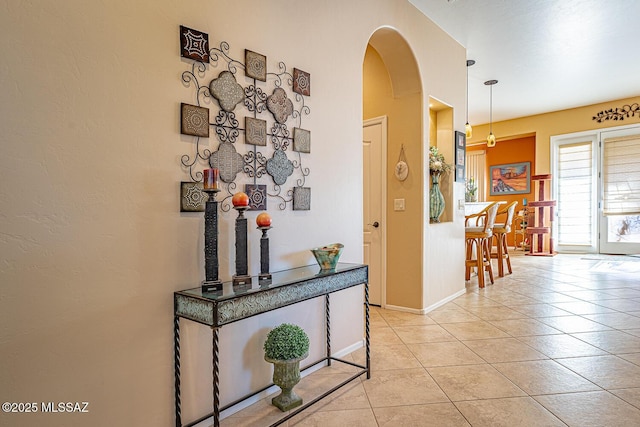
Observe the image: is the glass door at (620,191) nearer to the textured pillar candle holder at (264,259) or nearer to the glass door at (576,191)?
the glass door at (576,191)

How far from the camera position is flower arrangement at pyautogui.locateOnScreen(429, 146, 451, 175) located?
3860mm

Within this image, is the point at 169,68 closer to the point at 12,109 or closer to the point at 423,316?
the point at 12,109

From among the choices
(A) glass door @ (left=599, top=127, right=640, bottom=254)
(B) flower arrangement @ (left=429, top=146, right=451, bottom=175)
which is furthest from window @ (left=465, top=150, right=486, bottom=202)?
(B) flower arrangement @ (left=429, top=146, right=451, bottom=175)

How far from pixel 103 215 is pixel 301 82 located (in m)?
1.46

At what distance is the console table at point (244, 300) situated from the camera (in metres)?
1.50

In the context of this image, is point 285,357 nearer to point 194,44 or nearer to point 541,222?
point 194,44

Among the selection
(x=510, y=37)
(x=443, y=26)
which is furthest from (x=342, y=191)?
(x=510, y=37)

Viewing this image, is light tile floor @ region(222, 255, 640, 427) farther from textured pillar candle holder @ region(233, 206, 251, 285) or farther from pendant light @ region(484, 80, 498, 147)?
pendant light @ region(484, 80, 498, 147)

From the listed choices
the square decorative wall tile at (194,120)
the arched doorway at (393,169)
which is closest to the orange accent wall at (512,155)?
the arched doorway at (393,169)

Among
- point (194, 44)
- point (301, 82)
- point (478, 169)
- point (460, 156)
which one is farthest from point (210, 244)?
point (478, 169)

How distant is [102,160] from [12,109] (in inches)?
12.5

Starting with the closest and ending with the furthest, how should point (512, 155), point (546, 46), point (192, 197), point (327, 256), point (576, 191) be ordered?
point (192, 197), point (327, 256), point (546, 46), point (576, 191), point (512, 155)

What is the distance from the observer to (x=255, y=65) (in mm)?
2020

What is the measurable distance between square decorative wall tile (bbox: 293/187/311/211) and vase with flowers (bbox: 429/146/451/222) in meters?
2.02
